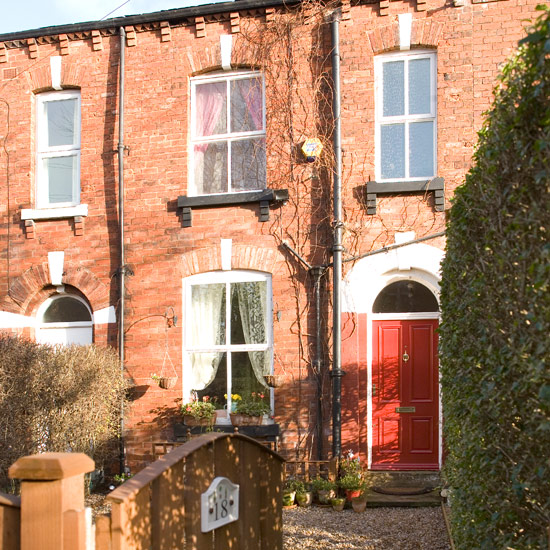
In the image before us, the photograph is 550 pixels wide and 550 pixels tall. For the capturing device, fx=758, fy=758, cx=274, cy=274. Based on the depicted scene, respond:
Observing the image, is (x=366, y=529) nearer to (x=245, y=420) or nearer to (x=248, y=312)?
(x=245, y=420)

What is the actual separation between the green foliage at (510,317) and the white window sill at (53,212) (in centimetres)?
827

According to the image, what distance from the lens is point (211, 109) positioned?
456 inches

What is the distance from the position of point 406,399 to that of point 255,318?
244 centimetres

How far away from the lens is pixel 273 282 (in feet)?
35.5

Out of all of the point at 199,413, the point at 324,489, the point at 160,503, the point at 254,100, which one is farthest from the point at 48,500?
the point at 254,100

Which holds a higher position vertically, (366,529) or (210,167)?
(210,167)

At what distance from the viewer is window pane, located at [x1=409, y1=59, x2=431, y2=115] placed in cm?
1074

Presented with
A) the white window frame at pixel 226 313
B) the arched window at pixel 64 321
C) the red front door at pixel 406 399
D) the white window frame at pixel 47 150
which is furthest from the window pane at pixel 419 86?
the arched window at pixel 64 321

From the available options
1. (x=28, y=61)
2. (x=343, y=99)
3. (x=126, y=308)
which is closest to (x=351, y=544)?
(x=126, y=308)

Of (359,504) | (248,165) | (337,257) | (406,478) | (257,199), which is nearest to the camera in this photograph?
(359,504)

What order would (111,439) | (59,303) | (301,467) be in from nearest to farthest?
(301,467) → (111,439) → (59,303)

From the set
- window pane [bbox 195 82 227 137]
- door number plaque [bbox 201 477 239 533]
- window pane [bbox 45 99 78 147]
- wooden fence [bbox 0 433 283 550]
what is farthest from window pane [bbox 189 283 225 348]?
door number plaque [bbox 201 477 239 533]

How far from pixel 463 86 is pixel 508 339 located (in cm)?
766

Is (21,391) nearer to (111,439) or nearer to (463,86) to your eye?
(111,439)
